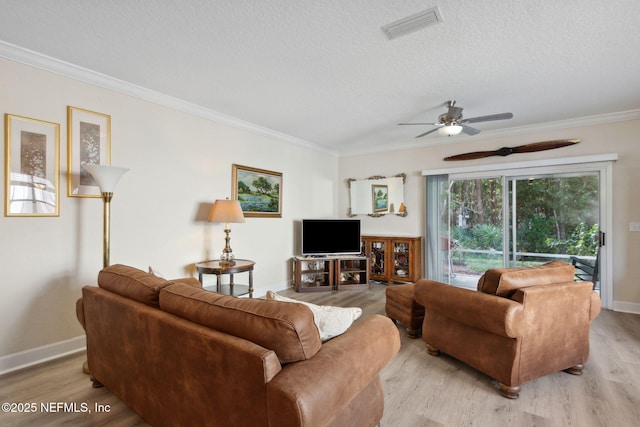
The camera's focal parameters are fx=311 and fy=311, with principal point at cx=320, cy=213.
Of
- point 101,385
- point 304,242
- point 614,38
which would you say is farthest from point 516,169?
point 101,385

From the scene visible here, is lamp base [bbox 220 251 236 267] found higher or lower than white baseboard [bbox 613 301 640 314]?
higher

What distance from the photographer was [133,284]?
181 cm

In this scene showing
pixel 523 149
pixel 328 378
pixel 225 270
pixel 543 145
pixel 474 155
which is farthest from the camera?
pixel 474 155

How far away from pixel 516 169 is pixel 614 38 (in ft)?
7.96

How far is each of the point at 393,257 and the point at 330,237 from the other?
1133mm

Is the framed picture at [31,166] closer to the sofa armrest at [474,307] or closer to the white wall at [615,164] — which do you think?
the sofa armrest at [474,307]

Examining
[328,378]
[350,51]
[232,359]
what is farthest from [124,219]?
[328,378]

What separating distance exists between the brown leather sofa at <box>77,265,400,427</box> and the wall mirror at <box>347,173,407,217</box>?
401 cm

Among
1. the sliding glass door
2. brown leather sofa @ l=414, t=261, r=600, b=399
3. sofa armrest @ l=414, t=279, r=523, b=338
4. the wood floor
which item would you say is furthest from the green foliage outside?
sofa armrest @ l=414, t=279, r=523, b=338

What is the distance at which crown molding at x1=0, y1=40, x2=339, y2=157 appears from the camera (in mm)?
2396

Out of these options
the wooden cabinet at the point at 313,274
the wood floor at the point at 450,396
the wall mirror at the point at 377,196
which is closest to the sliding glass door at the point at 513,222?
the wall mirror at the point at 377,196

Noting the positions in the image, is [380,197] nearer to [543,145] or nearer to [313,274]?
[313,274]

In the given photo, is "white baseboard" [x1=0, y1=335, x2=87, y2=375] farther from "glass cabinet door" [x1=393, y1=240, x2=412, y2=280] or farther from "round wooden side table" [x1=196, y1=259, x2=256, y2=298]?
"glass cabinet door" [x1=393, y1=240, x2=412, y2=280]

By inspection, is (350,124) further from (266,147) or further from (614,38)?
(614,38)
